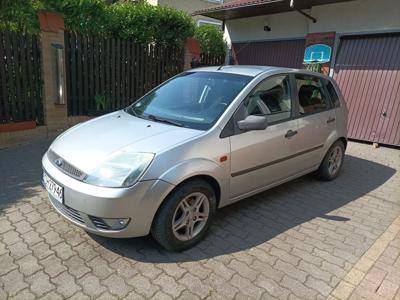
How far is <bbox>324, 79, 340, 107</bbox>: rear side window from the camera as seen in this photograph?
4.64 meters

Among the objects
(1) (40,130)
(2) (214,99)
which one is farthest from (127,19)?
(2) (214,99)

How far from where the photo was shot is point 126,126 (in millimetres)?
3102

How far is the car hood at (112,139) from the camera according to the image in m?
Answer: 2.59

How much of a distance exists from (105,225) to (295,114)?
255 cm

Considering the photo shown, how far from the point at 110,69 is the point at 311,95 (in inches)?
188

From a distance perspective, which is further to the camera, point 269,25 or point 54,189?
point 269,25

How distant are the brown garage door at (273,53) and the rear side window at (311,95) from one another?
15.2ft

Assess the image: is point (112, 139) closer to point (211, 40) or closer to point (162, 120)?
point (162, 120)

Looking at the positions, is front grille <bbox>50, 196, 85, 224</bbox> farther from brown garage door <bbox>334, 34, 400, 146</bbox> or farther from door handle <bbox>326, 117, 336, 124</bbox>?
brown garage door <bbox>334, 34, 400, 146</bbox>

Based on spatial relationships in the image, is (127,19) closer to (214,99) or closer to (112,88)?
(112,88)

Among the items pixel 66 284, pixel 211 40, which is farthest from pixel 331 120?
pixel 211 40

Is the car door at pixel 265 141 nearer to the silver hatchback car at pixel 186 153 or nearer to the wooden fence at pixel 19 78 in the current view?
the silver hatchback car at pixel 186 153

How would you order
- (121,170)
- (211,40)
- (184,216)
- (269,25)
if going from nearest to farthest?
(121,170) → (184,216) → (269,25) → (211,40)

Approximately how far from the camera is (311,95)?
4.28 metres
